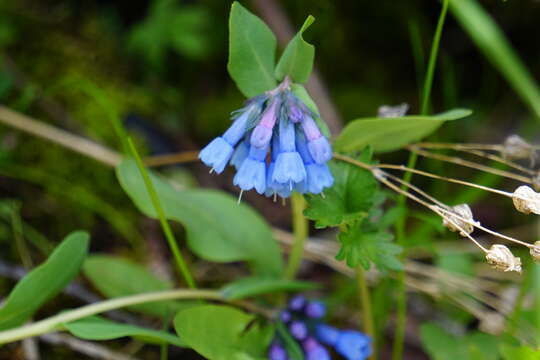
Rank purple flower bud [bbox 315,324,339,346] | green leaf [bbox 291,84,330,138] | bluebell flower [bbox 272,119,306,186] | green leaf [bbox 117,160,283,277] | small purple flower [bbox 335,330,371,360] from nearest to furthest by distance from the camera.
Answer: bluebell flower [bbox 272,119,306,186] → green leaf [bbox 291,84,330,138] → small purple flower [bbox 335,330,371,360] → purple flower bud [bbox 315,324,339,346] → green leaf [bbox 117,160,283,277]

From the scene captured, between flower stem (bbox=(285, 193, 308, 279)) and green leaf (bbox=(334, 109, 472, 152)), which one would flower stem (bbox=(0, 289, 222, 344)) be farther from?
green leaf (bbox=(334, 109, 472, 152))

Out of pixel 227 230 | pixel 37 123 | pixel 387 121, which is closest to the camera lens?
pixel 387 121

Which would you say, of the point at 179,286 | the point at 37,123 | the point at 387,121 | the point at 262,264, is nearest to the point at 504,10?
the point at 387,121

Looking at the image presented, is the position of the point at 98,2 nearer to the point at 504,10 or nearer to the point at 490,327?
the point at 504,10

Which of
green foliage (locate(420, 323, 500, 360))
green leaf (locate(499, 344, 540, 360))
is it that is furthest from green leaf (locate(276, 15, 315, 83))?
green foliage (locate(420, 323, 500, 360))

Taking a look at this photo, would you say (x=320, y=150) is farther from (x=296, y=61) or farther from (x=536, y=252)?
(x=536, y=252)
